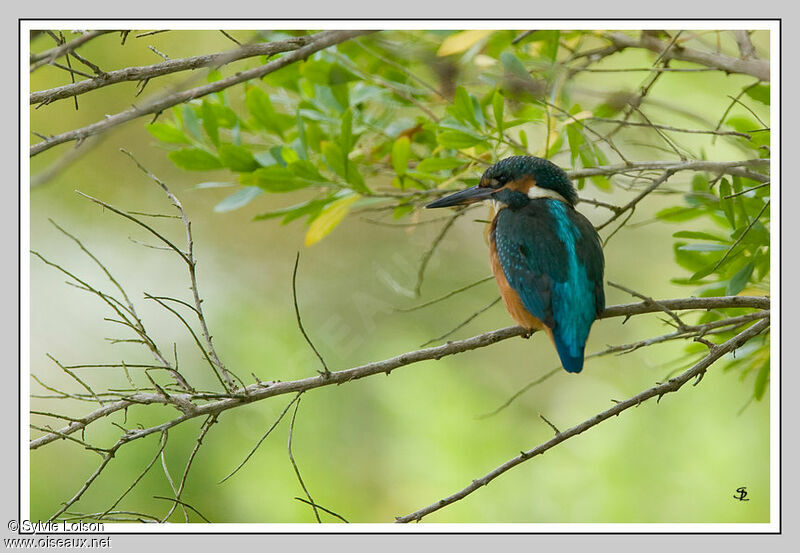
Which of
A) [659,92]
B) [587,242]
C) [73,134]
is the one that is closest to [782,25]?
[587,242]

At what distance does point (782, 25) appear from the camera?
1.88 m

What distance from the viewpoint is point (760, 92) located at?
2.01 meters

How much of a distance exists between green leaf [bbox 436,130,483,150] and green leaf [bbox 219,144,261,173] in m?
0.58

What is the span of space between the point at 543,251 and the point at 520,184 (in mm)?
247

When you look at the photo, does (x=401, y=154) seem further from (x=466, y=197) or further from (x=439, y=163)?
(x=466, y=197)

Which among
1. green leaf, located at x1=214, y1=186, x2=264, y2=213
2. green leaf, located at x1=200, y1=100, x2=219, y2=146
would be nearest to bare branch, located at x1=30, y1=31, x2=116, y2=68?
green leaf, located at x1=200, y1=100, x2=219, y2=146

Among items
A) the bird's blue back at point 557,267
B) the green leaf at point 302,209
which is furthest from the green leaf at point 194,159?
the bird's blue back at point 557,267

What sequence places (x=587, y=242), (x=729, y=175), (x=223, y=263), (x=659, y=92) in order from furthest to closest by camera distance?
(x=223, y=263) → (x=659, y=92) → (x=587, y=242) → (x=729, y=175)

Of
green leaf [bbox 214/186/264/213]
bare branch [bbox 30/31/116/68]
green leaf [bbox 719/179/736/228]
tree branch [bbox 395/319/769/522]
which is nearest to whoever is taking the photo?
bare branch [bbox 30/31/116/68]

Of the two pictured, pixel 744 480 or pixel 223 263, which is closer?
pixel 744 480

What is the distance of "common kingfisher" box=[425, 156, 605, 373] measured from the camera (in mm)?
2031

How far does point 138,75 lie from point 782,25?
59.6 inches

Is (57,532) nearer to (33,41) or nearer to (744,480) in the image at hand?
(33,41)

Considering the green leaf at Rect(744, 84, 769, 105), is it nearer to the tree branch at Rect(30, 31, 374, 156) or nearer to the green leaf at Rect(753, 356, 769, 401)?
the green leaf at Rect(753, 356, 769, 401)
